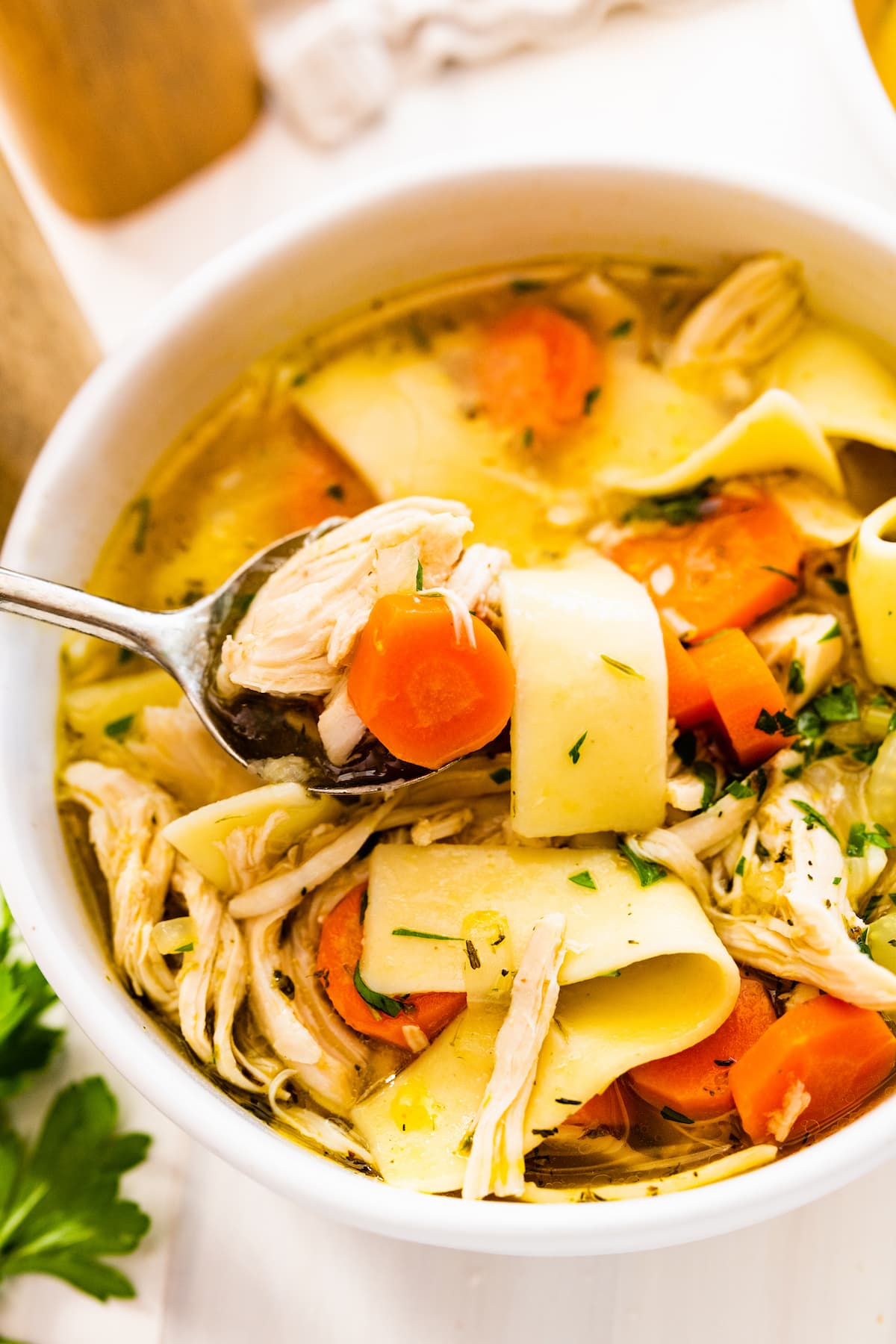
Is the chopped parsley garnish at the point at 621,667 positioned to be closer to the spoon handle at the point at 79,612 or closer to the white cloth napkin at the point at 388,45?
the spoon handle at the point at 79,612

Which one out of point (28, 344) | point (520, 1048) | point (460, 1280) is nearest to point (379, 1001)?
point (520, 1048)

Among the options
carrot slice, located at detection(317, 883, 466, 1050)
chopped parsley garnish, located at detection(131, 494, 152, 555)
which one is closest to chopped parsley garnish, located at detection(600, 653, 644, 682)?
carrot slice, located at detection(317, 883, 466, 1050)

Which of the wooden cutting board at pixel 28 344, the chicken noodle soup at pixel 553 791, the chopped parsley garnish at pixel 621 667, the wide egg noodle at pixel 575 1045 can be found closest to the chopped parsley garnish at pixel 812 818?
the chicken noodle soup at pixel 553 791

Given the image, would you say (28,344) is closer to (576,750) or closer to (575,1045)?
(576,750)

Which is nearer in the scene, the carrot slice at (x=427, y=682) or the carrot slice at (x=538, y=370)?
the carrot slice at (x=427, y=682)

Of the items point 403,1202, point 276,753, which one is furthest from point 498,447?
point 403,1202
